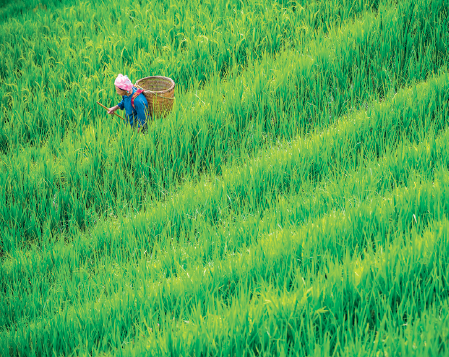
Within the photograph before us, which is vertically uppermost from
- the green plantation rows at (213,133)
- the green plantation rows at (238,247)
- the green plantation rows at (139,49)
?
the green plantation rows at (139,49)

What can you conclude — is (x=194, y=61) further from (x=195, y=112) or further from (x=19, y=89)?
(x=19, y=89)

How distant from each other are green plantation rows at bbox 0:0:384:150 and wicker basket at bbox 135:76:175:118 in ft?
1.16

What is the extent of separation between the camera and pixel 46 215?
342 cm

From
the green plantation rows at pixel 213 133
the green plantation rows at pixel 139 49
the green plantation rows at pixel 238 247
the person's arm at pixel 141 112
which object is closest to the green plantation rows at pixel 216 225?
the green plantation rows at pixel 238 247

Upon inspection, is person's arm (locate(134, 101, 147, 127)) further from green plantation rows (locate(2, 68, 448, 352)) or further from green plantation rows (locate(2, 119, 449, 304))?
green plantation rows (locate(2, 68, 448, 352))

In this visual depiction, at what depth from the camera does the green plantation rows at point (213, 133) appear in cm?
348

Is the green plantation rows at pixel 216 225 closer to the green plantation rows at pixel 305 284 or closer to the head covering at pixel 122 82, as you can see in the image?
the green plantation rows at pixel 305 284

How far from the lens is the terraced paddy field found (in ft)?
6.76

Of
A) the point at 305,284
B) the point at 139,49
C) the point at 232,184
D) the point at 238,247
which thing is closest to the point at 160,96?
the point at 232,184

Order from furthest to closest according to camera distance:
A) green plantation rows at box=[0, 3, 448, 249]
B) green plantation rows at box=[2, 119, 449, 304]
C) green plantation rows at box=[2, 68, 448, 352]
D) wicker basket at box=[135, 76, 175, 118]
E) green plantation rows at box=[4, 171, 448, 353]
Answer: wicker basket at box=[135, 76, 175, 118]
green plantation rows at box=[0, 3, 448, 249]
green plantation rows at box=[2, 119, 449, 304]
green plantation rows at box=[2, 68, 448, 352]
green plantation rows at box=[4, 171, 448, 353]

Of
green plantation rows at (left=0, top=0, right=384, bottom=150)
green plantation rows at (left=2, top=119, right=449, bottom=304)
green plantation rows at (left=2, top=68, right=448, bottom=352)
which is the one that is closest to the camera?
green plantation rows at (left=2, top=68, right=448, bottom=352)

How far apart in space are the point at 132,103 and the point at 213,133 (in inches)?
33.9

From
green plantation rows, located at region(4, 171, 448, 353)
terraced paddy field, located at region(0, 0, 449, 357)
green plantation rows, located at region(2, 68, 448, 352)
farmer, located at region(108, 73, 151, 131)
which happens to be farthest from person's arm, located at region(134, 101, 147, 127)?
green plantation rows, located at region(4, 171, 448, 353)

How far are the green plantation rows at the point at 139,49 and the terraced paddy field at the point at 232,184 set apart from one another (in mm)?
29
